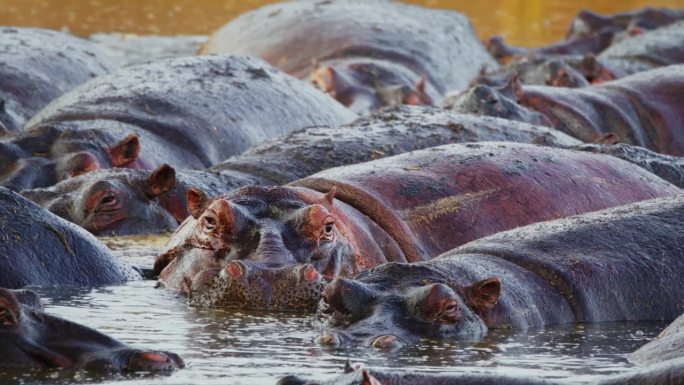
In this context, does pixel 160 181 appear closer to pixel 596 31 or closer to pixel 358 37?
pixel 358 37

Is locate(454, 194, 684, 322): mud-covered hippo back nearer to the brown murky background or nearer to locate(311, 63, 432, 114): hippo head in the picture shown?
locate(311, 63, 432, 114): hippo head

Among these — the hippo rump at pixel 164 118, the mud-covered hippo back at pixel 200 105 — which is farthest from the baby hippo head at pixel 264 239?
the mud-covered hippo back at pixel 200 105

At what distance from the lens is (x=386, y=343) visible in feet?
20.7

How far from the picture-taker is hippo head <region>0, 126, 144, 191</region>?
34.7 feet

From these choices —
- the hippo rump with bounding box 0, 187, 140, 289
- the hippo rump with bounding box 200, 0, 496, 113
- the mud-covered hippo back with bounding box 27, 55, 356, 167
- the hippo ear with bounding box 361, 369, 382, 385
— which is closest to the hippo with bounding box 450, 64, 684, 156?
the mud-covered hippo back with bounding box 27, 55, 356, 167

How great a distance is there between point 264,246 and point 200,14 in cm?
2124

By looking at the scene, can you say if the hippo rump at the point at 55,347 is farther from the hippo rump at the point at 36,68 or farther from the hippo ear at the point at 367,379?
the hippo rump at the point at 36,68

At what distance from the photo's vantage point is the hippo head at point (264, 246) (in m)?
7.37

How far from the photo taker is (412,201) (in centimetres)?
863

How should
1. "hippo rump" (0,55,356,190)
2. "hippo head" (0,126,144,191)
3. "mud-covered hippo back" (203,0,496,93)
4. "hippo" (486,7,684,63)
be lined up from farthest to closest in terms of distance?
"hippo" (486,7,684,63), "mud-covered hippo back" (203,0,496,93), "hippo rump" (0,55,356,190), "hippo head" (0,126,144,191)

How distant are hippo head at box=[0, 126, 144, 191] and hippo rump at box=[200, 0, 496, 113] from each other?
490 cm

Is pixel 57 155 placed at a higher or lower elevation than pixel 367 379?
higher

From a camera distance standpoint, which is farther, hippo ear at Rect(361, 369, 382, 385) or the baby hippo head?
the baby hippo head

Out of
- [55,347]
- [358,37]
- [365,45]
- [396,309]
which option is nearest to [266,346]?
[396,309]
